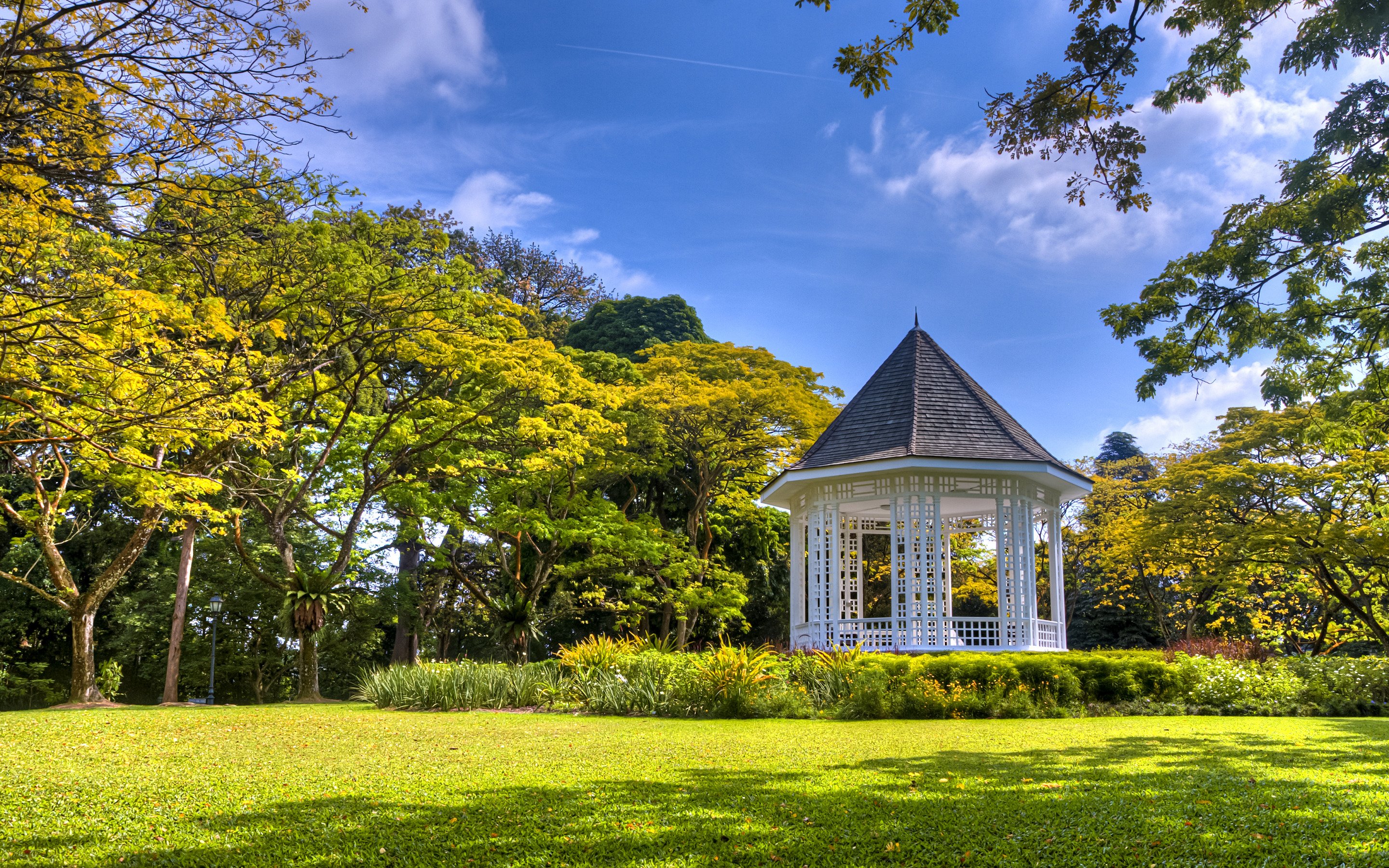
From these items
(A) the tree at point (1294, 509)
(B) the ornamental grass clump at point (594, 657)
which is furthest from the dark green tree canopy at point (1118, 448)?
(B) the ornamental grass clump at point (594, 657)

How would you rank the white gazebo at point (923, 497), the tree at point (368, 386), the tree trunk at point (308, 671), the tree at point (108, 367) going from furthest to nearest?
the tree trunk at point (308, 671) → the tree at point (368, 386) → the white gazebo at point (923, 497) → the tree at point (108, 367)

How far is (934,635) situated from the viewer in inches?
593

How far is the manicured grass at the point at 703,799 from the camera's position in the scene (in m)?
4.21

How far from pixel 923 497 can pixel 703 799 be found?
36.0 feet

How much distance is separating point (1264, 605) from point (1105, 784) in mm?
21698

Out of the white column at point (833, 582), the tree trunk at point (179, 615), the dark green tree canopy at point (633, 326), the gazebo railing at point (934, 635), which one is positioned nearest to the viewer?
the gazebo railing at point (934, 635)

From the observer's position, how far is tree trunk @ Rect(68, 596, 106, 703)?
16984 millimetres

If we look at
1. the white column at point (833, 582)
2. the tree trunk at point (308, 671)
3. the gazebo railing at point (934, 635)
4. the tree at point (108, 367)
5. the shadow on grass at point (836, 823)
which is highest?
the tree at point (108, 367)

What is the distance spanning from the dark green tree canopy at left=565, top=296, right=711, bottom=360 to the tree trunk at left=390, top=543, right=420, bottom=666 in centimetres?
847

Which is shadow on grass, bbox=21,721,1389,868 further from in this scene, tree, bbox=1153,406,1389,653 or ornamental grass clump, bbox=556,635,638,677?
tree, bbox=1153,406,1389,653

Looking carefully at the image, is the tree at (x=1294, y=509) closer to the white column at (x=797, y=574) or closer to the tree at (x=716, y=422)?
the white column at (x=797, y=574)

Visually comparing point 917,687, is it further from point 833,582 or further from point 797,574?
point 797,574

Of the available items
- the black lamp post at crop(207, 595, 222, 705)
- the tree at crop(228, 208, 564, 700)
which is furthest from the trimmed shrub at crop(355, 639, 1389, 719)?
the black lamp post at crop(207, 595, 222, 705)

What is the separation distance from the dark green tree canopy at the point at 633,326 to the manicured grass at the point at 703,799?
2032 cm
